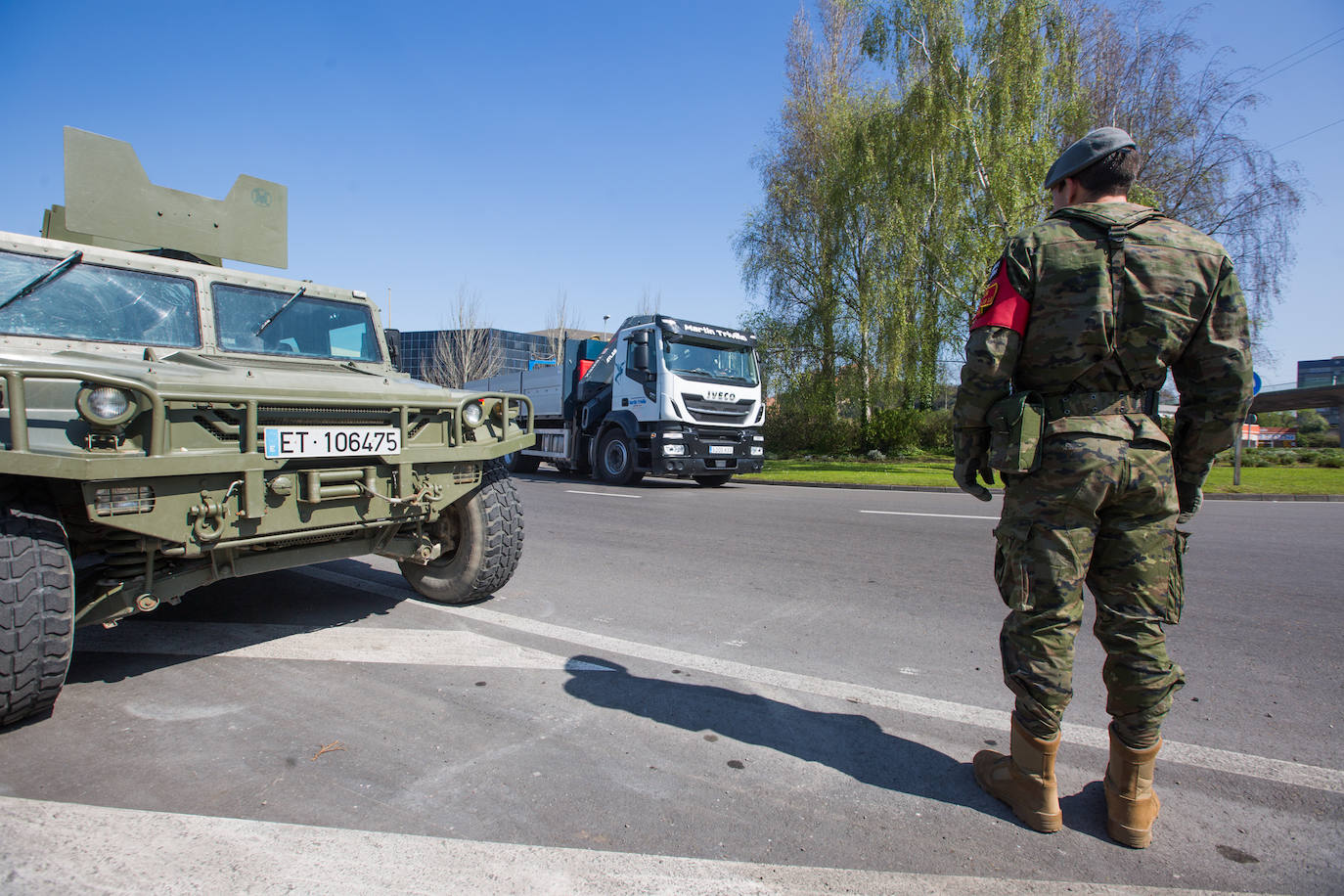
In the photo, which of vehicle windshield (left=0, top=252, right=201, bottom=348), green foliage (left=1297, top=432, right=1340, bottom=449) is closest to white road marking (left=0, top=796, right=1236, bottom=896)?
vehicle windshield (left=0, top=252, right=201, bottom=348)

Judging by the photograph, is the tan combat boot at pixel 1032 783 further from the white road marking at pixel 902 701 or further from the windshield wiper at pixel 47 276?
the windshield wiper at pixel 47 276

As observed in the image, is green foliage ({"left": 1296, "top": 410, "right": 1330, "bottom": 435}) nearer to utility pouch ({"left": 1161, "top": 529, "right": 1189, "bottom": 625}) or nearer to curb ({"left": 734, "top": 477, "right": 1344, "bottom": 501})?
curb ({"left": 734, "top": 477, "right": 1344, "bottom": 501})

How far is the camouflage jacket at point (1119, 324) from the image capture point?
214cm

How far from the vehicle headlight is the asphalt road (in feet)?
3.87

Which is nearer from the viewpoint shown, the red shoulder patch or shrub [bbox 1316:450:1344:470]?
the red shoulder patch

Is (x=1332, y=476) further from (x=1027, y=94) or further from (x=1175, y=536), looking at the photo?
(x=1175, y=536)

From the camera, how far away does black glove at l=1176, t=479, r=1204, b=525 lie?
2.34 metres

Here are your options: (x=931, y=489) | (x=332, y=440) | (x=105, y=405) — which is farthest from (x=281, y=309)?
(x=931, y=489)

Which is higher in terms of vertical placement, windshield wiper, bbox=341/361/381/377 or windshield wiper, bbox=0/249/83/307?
windshield wiper, bbox=0/249/83/307

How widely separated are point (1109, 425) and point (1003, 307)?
0.47m

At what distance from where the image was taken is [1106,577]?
2172mm

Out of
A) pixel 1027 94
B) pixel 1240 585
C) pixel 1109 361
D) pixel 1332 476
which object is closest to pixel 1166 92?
pixel 1027 94

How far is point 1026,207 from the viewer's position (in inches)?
695

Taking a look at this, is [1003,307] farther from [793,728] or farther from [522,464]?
[522,464]
